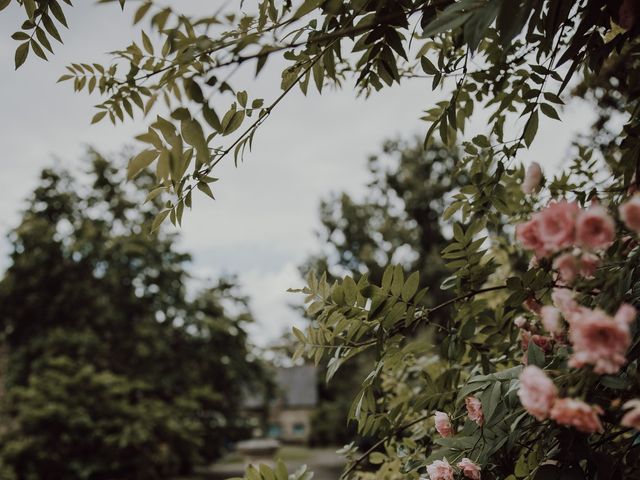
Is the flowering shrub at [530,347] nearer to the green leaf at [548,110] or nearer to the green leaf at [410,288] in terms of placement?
the green leaf at [410,288]

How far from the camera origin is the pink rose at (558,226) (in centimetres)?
73

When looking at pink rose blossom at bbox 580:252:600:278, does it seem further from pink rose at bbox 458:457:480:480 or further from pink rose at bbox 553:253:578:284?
pink rose at bbox 458:457:480:480

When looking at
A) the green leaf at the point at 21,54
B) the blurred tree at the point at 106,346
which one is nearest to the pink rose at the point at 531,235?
the green leaf at the point at 21,54

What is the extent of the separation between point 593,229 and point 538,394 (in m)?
0.27

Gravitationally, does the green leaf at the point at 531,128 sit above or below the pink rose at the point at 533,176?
above

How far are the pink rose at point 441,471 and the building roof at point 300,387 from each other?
34618 mm

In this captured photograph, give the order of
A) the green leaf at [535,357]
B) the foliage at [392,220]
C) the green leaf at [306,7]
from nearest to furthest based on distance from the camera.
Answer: the green leaf at [306,7] → the green leaf at [535,357] → the foliage at [392,220]

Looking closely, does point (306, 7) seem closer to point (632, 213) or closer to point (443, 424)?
point (632, 213)

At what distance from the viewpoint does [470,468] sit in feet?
3.62

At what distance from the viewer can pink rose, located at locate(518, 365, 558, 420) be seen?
2.47 feet

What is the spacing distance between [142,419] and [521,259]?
1044 cm

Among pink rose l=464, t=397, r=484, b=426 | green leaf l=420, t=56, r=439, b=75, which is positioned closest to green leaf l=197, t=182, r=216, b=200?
green leaf l=420, t=56, r=439, b=75

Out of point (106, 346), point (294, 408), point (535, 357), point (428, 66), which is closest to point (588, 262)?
point (535, 357)

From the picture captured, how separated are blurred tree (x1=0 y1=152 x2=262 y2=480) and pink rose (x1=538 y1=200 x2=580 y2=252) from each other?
11.0 metres
